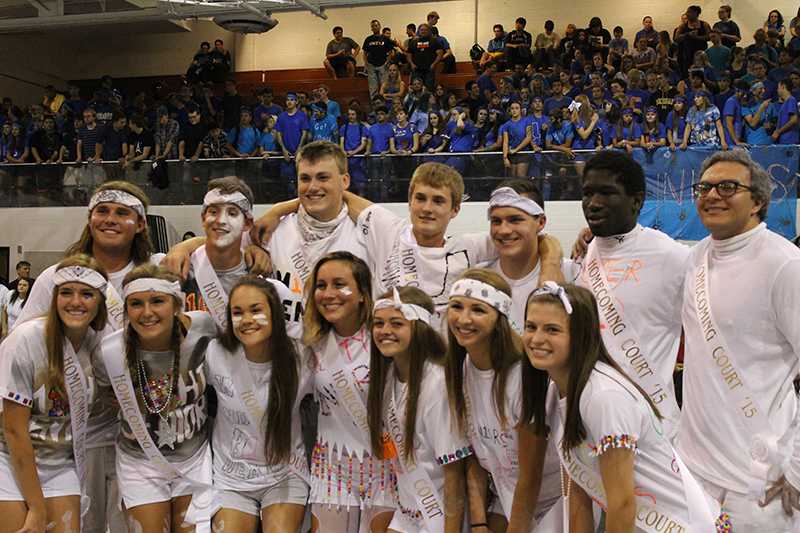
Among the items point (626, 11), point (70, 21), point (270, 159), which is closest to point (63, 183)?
point (270, 159)

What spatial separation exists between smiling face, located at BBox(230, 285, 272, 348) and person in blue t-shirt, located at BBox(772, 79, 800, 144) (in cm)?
900

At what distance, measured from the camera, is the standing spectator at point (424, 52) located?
1765 cm

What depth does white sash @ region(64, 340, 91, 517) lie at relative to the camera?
4230mm

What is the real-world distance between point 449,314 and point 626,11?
1759cm

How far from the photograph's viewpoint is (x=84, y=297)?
4.30 meters

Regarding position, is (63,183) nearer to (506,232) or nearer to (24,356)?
(24,356)

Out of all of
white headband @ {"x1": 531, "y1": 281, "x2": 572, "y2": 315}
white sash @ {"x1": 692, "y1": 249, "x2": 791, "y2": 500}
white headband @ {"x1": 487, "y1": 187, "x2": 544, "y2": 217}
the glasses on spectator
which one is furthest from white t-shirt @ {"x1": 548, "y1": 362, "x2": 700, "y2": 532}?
white headband @ {"x1": 487, "y1": 187, "x2": 544, "y2": 217}

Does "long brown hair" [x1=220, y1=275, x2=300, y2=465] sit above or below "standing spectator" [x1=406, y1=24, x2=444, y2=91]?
below

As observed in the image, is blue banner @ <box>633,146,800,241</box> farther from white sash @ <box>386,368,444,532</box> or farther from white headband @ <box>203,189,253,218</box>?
white sash @ <box>386,368,444,532</box>

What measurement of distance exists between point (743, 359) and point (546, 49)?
14515mm

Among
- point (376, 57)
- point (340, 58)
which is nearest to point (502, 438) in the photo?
point (376, 57)

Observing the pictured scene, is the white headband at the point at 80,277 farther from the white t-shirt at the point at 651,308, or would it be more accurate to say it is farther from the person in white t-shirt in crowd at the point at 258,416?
the white t-shirt at the point at 651,308

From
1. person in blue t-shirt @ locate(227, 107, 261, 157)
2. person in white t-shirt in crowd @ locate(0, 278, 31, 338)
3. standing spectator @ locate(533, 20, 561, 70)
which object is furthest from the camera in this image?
standing spectator @ locate(533, 20, 561, 70)

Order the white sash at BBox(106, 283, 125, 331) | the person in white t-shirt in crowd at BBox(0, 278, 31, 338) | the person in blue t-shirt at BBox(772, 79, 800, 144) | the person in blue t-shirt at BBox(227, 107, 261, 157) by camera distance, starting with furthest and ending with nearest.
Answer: the person in blue t-shirt at BBox(227, 107, 261, 157)
the person in blue t-shirt at BBox(772, 79, 800, 144)
the person in white t-shirt in crowd at BBox(0, 278, 31, 338)
the white sash at BBox(106, 283, 125, 331)
